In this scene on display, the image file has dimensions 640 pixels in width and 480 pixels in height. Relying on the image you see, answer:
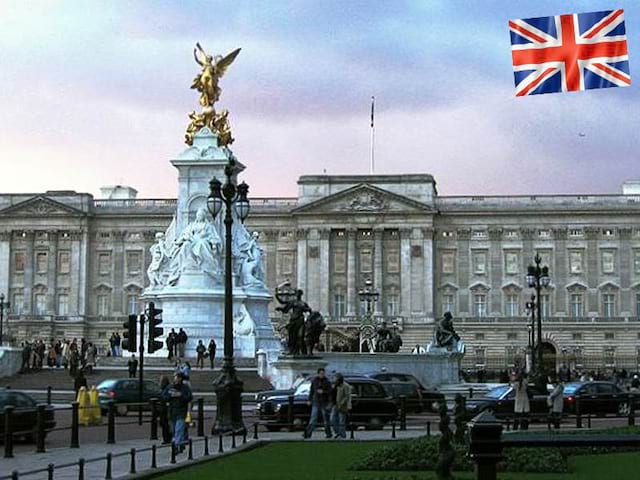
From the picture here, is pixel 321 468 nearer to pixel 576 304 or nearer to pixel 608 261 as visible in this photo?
→ pixel 576 304

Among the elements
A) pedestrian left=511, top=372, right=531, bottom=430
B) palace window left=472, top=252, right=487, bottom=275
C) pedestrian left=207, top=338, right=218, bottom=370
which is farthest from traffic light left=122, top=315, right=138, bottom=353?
palace window left=472, top=252, right=487, bottom=275

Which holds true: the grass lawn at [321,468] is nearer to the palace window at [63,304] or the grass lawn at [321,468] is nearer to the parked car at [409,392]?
the parked car at [409,392]

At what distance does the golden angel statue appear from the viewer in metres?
60.9

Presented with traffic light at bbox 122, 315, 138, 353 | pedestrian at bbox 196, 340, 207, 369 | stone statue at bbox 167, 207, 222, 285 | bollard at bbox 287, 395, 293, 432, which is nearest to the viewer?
bollard at bbox 287, 395, 293, 432

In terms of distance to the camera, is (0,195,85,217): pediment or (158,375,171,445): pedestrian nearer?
(158,375,171,445): pedestrian

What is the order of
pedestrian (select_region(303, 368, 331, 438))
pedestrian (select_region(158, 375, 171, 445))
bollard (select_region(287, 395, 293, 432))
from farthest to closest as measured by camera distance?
bollard (select_region(287, 395, 293, 432))
pedestrian (select_region(303, 368, 331, 438))
pedestrian (select_region(158, 375, 171, 445))

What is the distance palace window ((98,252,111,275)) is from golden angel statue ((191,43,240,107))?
57.2 m

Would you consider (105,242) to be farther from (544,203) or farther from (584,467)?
(584,467)

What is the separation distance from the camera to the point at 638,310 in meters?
112

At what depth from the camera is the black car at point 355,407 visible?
1281 inches

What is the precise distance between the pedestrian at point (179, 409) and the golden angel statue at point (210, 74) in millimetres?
35518

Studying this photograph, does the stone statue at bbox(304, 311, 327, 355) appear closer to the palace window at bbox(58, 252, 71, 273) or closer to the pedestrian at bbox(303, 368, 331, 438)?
the pedestrian at bbox(303, 368, 331, 438)

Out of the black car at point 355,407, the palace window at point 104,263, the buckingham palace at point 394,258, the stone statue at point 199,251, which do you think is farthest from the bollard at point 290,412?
the palace window at point 104,263

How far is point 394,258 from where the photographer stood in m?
115
